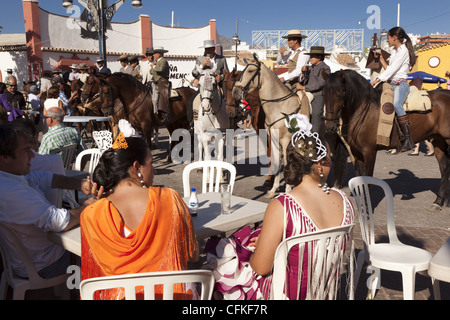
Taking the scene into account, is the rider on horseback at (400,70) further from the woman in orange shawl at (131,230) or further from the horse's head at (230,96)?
the woman in orange shawl at (131,230)

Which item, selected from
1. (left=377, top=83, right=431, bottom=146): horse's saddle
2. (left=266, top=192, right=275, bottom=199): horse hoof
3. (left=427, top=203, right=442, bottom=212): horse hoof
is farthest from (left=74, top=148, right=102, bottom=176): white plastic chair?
(left=427, top=203, right=442, bottom=212): horse hoof

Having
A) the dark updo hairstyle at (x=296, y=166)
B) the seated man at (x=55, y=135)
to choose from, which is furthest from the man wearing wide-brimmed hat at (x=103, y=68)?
the dark updo hairstyle at (x=296, y=166)

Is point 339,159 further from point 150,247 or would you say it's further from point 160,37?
point 160,37

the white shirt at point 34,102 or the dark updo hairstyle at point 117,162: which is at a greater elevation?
the white shirt at point 34,102

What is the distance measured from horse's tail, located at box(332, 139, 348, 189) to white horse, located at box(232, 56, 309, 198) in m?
1.16

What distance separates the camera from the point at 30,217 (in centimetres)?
275

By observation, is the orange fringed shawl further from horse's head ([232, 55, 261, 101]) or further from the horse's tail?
the horse's tail

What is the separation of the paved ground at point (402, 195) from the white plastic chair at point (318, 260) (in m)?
1.57

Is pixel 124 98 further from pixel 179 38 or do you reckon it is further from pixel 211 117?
pixel 179 38

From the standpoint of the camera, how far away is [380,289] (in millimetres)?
3861

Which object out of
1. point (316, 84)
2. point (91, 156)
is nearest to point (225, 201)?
point (91, 156)

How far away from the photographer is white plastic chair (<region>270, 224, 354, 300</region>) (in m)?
2.26

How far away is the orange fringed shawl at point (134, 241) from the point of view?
6.84 feet

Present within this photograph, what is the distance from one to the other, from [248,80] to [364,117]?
2383 mm
